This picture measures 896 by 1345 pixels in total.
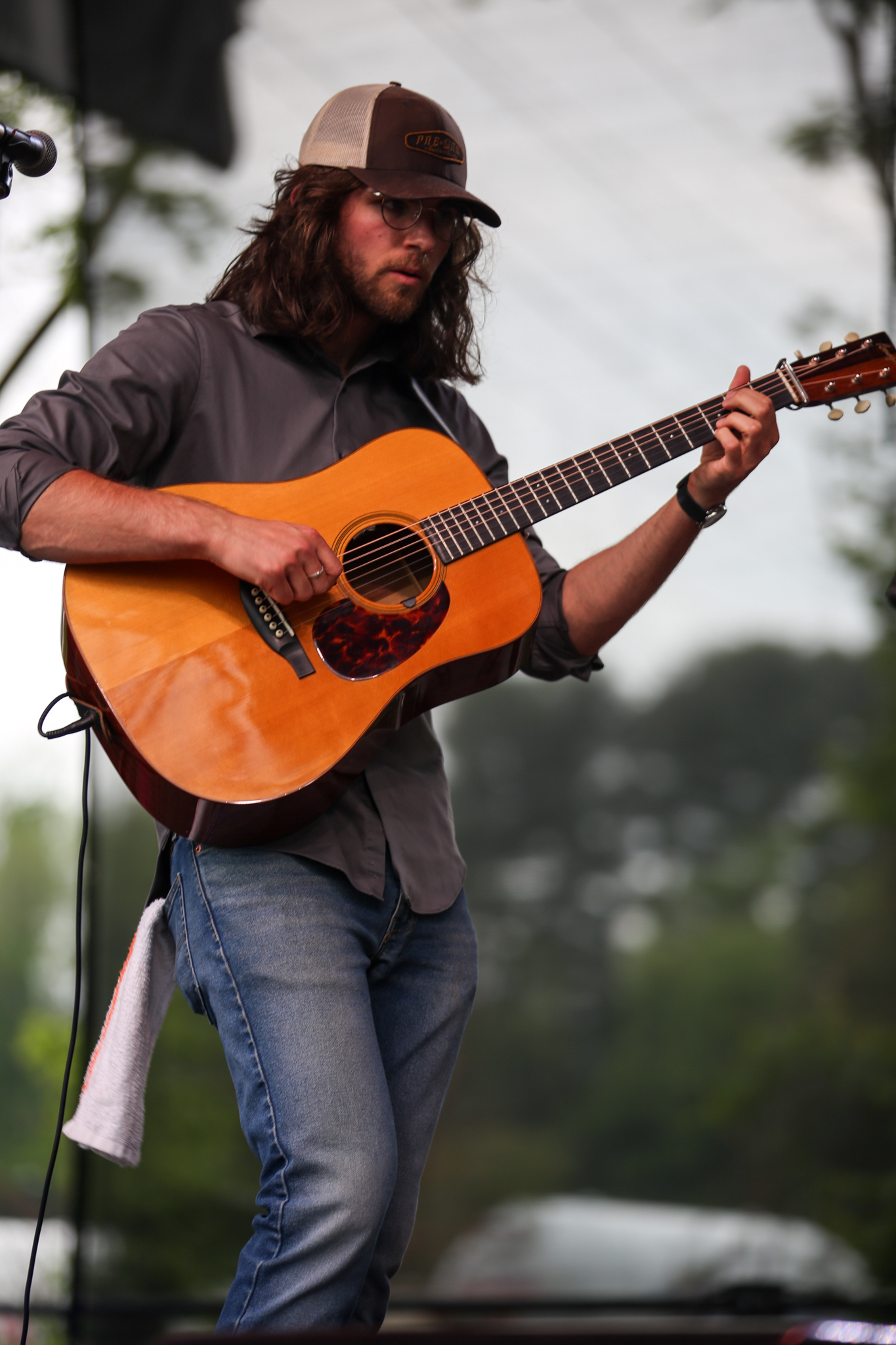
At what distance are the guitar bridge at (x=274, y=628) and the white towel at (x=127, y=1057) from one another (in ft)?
1.22

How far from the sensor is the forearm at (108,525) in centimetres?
136

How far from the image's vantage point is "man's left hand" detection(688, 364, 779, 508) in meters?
1.55

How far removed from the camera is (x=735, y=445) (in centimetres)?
154

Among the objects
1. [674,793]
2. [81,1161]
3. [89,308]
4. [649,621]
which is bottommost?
[81,1161]

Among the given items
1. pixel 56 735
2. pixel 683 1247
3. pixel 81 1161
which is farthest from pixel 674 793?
pixel 56 735

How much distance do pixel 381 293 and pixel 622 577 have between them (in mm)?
538

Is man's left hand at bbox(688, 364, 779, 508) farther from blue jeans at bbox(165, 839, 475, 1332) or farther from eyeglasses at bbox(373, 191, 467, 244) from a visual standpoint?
blue jeans at bbox(165, 839, 475, 1332)

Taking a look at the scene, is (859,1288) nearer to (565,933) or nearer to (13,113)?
(565,933)

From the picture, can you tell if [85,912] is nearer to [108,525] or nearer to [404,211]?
[108,525]

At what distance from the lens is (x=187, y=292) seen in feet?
11.8

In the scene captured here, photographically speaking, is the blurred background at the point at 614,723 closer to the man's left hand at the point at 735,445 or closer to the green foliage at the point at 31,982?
the green foliage at the point at 31,982

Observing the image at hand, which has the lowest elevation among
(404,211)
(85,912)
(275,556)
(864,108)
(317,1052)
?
(85,912)

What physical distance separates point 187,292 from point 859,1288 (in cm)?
370

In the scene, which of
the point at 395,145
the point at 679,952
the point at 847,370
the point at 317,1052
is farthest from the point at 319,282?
the point at 679,952
